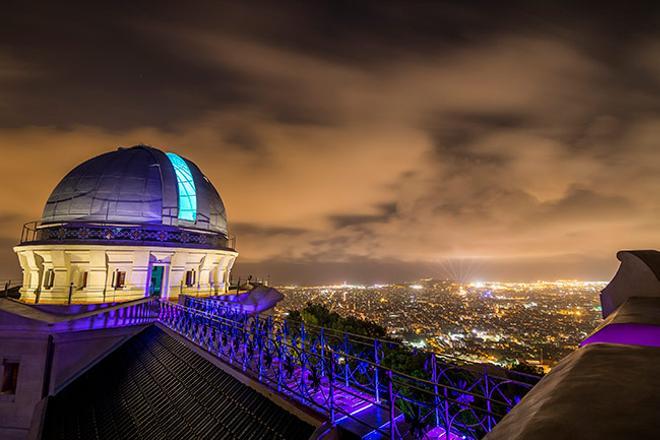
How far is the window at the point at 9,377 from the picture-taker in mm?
14095

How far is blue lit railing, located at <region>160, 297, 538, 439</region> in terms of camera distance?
4.59 meters

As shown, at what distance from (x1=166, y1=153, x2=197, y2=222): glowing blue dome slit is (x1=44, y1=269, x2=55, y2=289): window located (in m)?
8.11

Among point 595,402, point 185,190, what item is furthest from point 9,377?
point 595,402

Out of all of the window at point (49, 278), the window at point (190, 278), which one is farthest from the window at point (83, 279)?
the window at point (190, 278)

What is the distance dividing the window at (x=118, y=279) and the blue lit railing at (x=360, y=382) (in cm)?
1114

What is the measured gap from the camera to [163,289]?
2094cm

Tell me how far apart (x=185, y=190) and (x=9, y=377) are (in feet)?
48.1

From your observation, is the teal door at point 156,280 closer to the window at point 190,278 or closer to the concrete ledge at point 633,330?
the window at point 190,278

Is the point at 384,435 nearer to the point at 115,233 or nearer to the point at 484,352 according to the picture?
the point at 115,233

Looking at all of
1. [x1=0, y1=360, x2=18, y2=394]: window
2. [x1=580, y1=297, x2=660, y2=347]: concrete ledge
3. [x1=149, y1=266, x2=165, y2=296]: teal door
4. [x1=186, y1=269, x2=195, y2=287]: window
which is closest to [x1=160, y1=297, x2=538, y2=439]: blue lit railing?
[x1=580, y1=297, x2=660, y2=347]: concrete ledge

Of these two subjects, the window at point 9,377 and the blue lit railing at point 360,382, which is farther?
the window at point 9,377

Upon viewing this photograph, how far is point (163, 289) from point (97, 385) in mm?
9334

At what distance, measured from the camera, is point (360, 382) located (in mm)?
8414

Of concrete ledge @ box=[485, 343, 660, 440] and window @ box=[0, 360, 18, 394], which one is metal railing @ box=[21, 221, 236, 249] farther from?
concrete ledge @ box=[485, 343, 660, 440]
